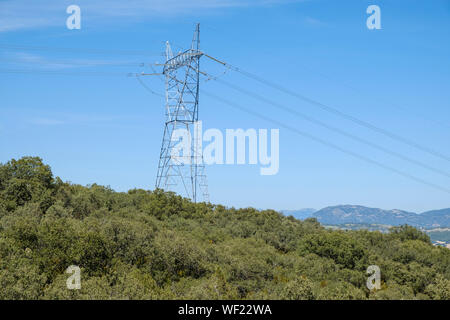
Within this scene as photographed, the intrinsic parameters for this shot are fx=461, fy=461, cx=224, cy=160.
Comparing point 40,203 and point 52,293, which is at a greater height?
point 40,203

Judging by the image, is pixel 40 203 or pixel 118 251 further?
pixel 40 203

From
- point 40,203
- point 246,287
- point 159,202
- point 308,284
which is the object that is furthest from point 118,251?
point 159,202

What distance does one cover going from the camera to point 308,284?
28.9 metres

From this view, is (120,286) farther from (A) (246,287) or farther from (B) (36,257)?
(A) (246,287)

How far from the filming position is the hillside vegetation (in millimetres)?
29969

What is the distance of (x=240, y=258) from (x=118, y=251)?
1157 centimetres

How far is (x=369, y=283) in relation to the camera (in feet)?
157

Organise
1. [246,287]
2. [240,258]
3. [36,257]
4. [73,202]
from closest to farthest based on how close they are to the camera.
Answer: [36,257] → [246,287] → [240,258] → [73,202]

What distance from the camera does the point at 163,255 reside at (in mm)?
37438

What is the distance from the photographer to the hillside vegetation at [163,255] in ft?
98.3
